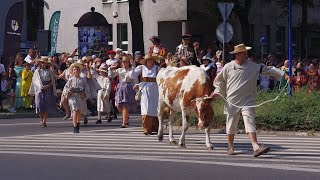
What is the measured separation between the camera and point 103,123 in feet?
80.0

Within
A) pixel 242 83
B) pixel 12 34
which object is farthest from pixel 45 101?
pixel 242 83

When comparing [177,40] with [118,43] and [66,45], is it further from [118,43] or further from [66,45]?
[66,45]

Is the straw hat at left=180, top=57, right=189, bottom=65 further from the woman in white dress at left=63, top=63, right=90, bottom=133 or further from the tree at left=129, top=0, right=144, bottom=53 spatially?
the tree at left=129, top=0, right=144, bottom=53

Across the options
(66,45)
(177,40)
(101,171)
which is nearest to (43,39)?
(177,40)

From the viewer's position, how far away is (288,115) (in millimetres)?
19938

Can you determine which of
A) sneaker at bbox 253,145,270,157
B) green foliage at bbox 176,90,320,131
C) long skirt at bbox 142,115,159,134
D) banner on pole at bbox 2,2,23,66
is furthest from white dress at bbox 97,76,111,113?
sneaker at bbox 253,145,270,157

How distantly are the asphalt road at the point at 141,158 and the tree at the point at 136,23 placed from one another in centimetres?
1472

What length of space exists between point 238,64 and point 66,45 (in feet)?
122

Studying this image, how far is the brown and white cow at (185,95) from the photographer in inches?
628

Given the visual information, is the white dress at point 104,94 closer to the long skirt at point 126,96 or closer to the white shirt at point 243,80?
the long skirt at point 126,96

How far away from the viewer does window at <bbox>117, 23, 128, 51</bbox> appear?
48.6 metres

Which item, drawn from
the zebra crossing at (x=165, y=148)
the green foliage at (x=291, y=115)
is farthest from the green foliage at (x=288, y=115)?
the zebra crossing at (x=165, y=148)

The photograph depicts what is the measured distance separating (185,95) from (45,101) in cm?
725

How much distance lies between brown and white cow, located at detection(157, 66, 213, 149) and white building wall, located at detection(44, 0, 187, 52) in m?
27.6
